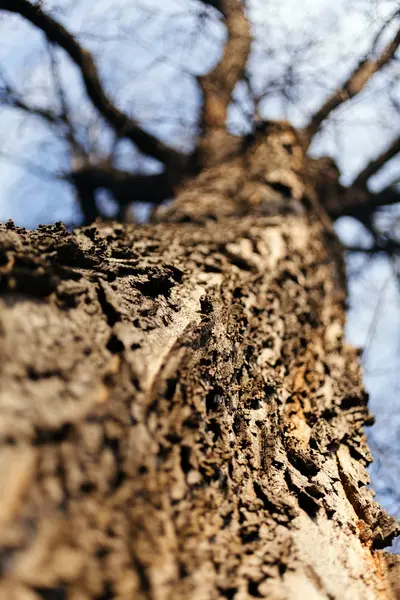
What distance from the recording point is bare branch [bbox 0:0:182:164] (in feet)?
8.31

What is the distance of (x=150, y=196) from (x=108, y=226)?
2.68 metres

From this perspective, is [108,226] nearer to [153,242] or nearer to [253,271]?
[153,242]

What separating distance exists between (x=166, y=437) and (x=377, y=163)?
12.5 feet

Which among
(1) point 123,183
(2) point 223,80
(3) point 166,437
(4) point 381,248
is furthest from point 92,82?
(3) point 166,437

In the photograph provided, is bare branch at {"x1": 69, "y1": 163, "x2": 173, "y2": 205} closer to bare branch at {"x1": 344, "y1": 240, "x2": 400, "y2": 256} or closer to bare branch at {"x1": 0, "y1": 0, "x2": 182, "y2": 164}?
bare branch at {"x1": 0, "y1": 0, "x2": 182, "y2": 164}

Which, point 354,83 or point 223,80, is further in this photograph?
point 223,80

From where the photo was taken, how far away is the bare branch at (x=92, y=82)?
8.31 ft

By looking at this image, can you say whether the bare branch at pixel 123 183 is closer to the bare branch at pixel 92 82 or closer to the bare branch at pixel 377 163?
the bare branch at pixel 92 82

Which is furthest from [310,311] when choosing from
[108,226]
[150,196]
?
[150,196]

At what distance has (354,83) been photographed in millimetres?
3334

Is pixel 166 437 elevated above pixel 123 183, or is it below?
below

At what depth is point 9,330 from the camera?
786 mm

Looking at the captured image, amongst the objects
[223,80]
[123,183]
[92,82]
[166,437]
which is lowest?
[166,437]

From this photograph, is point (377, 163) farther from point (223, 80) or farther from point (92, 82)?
point (92, 82)
